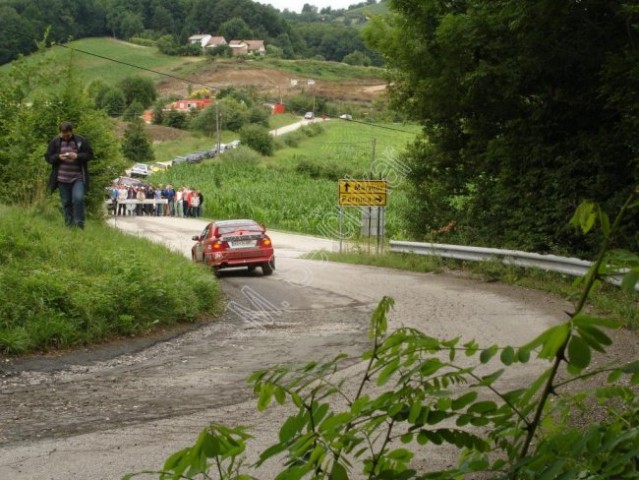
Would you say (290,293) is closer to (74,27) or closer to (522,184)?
(522,184)

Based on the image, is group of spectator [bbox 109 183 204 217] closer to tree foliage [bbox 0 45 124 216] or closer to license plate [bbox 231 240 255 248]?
tree foliage [bbox 0 45 124 216]

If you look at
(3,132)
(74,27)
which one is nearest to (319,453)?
(3,132)

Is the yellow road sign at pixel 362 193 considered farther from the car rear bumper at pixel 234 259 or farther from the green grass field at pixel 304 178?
the car rear bumper at pixel 234 259

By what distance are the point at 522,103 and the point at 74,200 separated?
9012 mm

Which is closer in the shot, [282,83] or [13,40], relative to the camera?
[13,40]

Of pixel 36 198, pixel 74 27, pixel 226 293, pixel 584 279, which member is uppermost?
pixel 74 27

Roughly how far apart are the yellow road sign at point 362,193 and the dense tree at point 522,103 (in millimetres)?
4233

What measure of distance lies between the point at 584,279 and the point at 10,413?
6.59m

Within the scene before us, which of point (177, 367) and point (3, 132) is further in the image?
point (3, 132)

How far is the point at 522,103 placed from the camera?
62.2ft

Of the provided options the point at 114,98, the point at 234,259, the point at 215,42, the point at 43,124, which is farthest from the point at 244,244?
the point at 215,42

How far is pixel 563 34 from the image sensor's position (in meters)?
16.6

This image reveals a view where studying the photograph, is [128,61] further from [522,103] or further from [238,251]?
[522,103]

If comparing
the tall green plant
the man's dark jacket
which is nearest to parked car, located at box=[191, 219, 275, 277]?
the man's dark jacket
